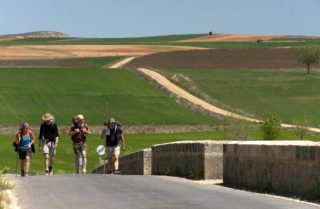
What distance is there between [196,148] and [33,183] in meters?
4.12

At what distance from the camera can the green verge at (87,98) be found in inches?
2712

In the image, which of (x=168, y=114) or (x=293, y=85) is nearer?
(x=168, y=114)

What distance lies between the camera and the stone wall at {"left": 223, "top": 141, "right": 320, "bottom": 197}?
1561cm

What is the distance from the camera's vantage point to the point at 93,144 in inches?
2216

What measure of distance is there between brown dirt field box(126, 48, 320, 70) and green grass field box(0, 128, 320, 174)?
41.7 metres

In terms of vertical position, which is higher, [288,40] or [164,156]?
[288,40]

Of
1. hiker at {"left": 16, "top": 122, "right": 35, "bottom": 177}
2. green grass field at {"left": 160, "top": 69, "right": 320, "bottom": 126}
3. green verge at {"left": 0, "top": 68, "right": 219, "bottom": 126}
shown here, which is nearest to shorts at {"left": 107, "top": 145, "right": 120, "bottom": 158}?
hiker at {"left": 16, "top": 122, "right": 35, "bottom": 177}

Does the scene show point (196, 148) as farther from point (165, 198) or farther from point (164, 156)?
point (165, 198)

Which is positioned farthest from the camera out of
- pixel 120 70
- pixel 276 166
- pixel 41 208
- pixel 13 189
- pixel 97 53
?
pixel 97 53

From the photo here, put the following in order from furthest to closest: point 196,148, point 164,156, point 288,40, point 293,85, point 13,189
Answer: point 288,40
point 293,85
point 164,156
point 196,148
point 13,189

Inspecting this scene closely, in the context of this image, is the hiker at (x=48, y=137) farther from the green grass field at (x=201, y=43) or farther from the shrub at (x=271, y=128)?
the green grass field at (x=201, y=43)

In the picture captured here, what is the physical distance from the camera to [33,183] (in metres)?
20.2

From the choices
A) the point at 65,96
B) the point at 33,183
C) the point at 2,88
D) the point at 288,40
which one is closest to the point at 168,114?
the point at 65,96

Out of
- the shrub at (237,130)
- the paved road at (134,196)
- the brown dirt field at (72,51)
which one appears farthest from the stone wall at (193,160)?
the brown dirt field at (72,51)
